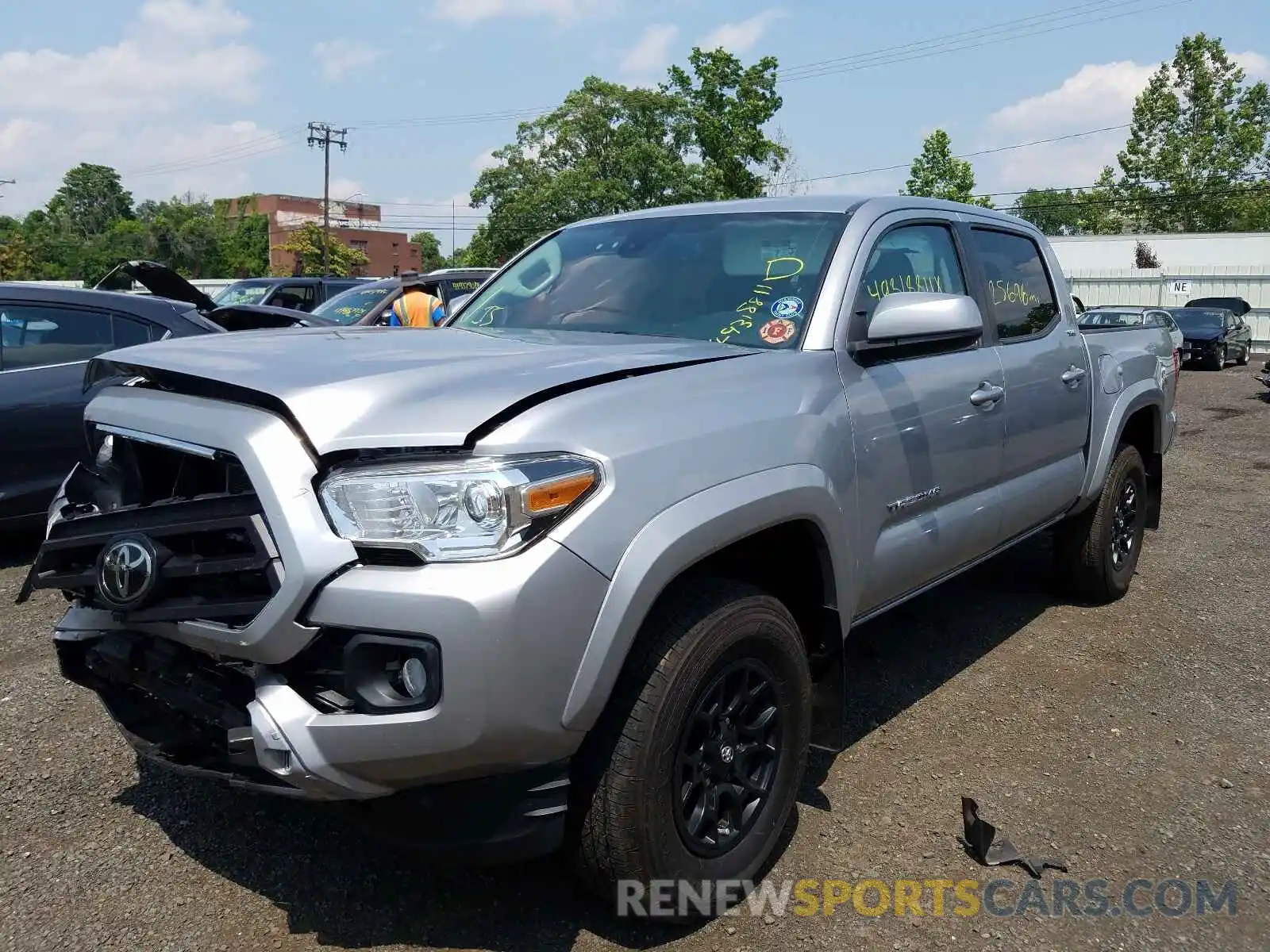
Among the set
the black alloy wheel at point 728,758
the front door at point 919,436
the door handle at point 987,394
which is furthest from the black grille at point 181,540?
the door handle at point 987,394

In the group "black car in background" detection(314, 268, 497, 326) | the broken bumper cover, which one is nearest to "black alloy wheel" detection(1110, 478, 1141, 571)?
the broken bumper cover

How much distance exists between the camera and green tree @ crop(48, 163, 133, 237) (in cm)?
10454

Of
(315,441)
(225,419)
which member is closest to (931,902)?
(315,441)

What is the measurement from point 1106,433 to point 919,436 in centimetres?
206

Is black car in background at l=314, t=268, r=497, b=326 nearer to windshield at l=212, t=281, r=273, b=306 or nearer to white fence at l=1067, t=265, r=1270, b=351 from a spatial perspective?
windshield at l=212, t=281, r=273, b=306

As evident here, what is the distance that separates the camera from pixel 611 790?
7.77 feet

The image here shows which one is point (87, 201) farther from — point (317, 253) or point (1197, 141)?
point (1197, 141)

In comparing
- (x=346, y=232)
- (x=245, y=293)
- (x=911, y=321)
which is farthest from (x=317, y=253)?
(x=911, y=321)

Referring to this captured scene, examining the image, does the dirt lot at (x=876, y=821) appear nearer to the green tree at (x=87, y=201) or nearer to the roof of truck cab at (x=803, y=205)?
the roof of truck cab at (x=803, y=205)

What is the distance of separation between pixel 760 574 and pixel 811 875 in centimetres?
85

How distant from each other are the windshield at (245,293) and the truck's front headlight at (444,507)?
535 inches

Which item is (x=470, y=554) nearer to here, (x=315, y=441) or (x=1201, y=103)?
(x=315, y=441)

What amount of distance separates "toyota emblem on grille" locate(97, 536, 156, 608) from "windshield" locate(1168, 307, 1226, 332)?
2593 centimetres

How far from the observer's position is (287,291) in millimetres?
15383
